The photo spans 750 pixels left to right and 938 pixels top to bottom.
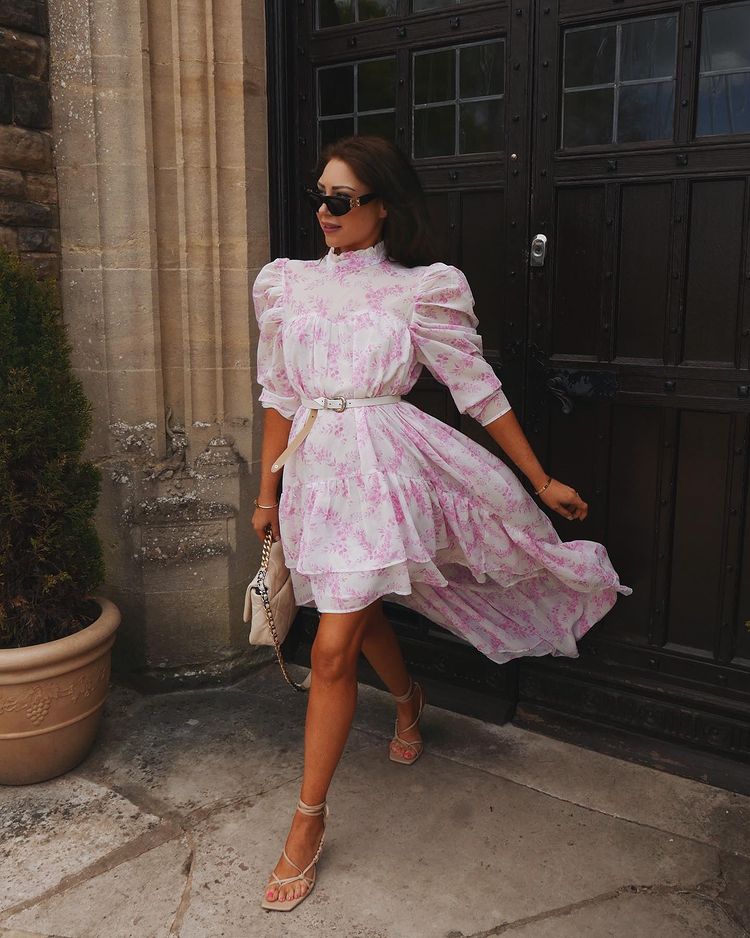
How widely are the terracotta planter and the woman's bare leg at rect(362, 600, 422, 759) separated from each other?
0.85m

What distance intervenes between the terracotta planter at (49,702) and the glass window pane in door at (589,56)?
7.38 feet

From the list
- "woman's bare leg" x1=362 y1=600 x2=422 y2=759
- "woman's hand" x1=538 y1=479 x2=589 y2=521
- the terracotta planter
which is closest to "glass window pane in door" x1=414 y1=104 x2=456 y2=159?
"woman's hand" x1=538 y1=479 x2=589 y2=521

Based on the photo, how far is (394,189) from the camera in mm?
2539

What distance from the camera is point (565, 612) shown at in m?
3.03

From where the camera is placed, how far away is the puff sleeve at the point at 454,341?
8.29 ft

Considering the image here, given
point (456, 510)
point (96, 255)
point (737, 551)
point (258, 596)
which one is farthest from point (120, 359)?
point (737, 551)

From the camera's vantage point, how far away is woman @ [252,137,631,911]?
245 centimetres

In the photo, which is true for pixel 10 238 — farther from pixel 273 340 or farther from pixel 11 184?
pixel 273 340

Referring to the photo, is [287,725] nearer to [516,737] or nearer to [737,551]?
[516,737]

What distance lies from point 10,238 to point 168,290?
1.83ft

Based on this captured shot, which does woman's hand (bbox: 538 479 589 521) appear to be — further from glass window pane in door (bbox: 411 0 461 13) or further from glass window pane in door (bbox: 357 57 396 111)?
glass window pane in door (bbox: 411 0 461 13)

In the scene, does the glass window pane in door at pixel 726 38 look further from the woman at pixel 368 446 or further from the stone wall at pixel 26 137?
the stone wall at pixel 26 137

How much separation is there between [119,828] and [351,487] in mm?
1204

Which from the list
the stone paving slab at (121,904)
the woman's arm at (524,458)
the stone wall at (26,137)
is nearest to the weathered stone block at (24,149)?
the stone wall at (26,137)
